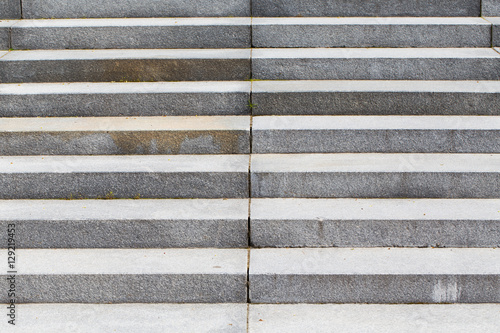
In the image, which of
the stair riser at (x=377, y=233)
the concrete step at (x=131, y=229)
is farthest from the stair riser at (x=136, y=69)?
the stair riser at (x=377, y=233)

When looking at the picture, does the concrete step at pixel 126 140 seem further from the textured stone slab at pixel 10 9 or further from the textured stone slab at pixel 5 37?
the textured stone slab at pixel 10 9

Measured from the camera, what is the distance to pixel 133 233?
345cm

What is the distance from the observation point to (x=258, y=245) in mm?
3447

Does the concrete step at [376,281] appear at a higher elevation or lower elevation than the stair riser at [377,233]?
lower

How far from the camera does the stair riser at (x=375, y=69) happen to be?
454 centimetres

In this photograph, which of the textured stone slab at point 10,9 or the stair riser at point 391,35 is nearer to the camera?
the stair riser at point 391,35

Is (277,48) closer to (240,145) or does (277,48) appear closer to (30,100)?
(240,145)

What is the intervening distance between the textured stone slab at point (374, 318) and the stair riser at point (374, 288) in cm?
4

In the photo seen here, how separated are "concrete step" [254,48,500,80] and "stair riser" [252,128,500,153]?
848 millimetres

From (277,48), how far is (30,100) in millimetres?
2402

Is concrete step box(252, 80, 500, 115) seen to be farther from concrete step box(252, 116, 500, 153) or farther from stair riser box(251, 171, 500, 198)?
stair riser box(251, 171, 500, 198)

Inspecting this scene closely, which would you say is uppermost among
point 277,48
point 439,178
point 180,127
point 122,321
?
point 277,48

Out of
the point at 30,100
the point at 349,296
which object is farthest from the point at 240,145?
the point at 30,100

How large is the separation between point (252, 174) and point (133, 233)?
3.15ft
